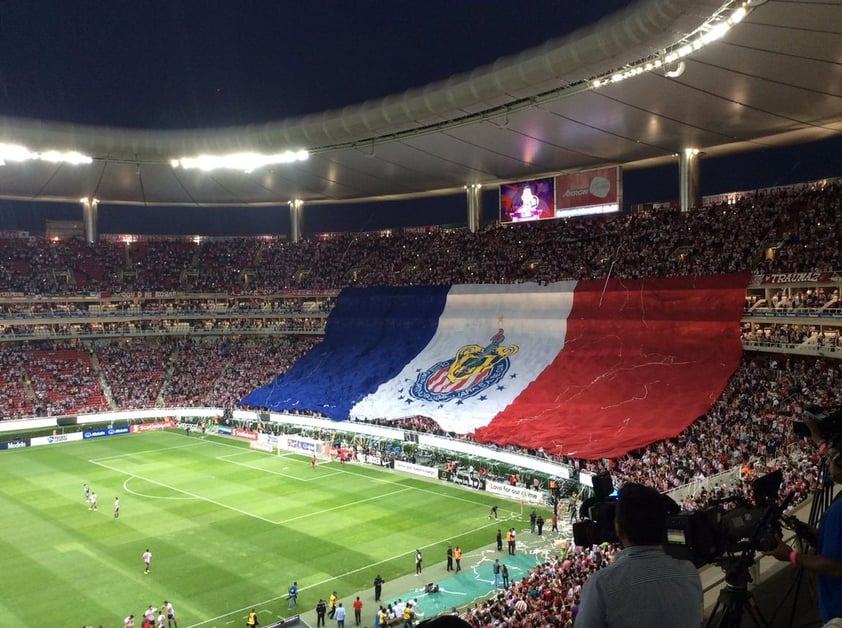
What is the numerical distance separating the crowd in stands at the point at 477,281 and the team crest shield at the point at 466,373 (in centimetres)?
265

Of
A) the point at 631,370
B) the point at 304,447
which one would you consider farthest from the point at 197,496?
the point at 631,370

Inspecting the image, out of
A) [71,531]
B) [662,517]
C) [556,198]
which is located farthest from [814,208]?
[662,517]

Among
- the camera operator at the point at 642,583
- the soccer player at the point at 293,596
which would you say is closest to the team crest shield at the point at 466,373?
the soccer player at the point at 293,596

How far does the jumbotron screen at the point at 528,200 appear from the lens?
164 feet

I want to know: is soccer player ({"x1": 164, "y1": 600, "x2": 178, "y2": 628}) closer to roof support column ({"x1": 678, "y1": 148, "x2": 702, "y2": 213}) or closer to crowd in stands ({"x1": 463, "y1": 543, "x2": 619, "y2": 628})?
crowd in stands ({"x1": 463, "y1": 543, "x2": 619, "y2": 628})

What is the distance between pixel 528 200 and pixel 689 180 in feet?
34.0

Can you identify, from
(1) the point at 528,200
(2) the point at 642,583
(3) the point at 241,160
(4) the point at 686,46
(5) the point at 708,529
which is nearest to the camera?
(2) the point at 642,583

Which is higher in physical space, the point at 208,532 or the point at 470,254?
the point at 470,254

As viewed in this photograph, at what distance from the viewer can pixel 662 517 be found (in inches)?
135

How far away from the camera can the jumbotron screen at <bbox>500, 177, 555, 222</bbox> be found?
164ft

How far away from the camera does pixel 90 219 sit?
235 feet

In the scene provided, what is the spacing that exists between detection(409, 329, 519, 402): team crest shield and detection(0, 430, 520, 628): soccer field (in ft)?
20.5

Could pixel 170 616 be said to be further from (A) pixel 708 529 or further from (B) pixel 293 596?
(A) pixel 708 529

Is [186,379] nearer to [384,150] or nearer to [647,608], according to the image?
[384,150]
